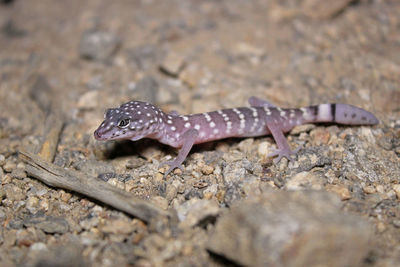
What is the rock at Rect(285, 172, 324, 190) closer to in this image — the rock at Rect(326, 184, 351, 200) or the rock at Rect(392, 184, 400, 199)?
the rock at Rect(326, 184, 351, 200)

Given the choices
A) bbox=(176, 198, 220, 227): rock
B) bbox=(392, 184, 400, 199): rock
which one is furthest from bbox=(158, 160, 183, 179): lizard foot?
bbox=(392, 184, 400, 199): rock

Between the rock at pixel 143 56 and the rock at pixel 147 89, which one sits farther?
the rock at pixel 143 56

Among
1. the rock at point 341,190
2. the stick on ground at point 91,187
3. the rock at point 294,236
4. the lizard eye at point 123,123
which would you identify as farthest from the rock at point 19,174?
the rock at point 341,190

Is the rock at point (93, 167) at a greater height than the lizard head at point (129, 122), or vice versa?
the lizard head at point (129, 122)

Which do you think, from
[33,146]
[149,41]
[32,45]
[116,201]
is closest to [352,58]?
[149,41]

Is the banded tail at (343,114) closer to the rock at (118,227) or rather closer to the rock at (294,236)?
the rock at (294,236)

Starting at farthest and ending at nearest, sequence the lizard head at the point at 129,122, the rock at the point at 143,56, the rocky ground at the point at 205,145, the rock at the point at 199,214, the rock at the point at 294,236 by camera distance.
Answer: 1. the rock at the point at 143,56
2. the lizard head at the point at 129,122
3. the rock at the point at 199,214
4. the rocky ground at the point at 205,145
5. the rock at the point at 294,236
